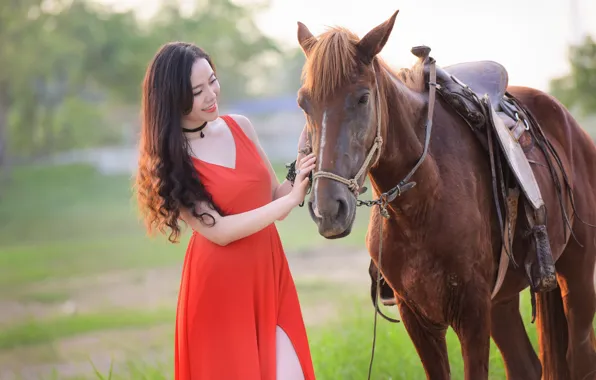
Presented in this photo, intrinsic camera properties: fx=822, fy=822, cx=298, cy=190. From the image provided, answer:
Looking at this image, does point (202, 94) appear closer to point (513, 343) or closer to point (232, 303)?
point (232, 303)

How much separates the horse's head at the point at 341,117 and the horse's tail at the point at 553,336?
198 cm

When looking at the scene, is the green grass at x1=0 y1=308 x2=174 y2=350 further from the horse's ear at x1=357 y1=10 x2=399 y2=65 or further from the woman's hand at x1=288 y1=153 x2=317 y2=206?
the horse's ear at x1=357 y1=10 x2=399 y2=65

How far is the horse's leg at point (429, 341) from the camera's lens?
3.56 meters

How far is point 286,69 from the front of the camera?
43.0 m

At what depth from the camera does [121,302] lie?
601 inches

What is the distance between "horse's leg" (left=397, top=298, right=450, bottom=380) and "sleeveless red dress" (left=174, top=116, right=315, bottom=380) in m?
0.58

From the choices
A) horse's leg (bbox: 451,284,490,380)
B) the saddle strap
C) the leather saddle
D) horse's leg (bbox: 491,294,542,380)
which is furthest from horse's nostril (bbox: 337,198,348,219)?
horse's leg (bbox: 491,294,542,380)

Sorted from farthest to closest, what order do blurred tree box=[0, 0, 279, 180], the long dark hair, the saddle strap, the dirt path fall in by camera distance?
blurred tree box=[0, 0, 279, 180] < the dirt path < the saddle strap < the long dark hair

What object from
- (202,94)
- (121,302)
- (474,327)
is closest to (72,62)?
(121,302)

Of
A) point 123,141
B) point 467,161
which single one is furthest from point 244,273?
point 123,141

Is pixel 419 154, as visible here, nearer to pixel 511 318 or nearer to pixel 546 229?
pixel 546 229

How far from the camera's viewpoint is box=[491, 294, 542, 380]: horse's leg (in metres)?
4.34

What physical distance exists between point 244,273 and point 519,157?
1385mm

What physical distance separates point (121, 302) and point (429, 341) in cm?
1239
